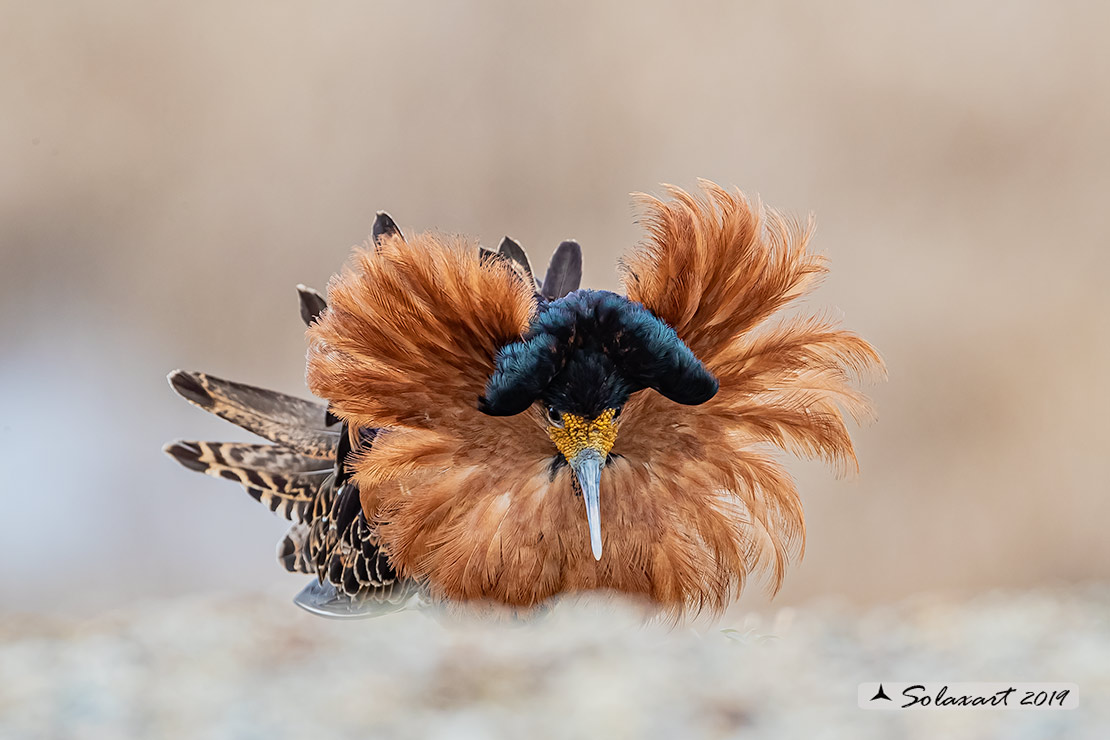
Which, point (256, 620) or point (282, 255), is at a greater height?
point (282, 255)

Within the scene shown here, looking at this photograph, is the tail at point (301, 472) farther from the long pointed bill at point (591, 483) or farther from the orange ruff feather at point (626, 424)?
the long pointed bill at point (591, 483)

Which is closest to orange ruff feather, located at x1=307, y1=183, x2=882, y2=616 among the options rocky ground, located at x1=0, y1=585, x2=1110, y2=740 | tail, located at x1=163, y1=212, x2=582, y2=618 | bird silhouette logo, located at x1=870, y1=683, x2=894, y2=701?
tail, located at x1=163, y1=212, x2=582, y2=618

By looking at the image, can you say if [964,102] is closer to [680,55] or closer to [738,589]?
[680,55]

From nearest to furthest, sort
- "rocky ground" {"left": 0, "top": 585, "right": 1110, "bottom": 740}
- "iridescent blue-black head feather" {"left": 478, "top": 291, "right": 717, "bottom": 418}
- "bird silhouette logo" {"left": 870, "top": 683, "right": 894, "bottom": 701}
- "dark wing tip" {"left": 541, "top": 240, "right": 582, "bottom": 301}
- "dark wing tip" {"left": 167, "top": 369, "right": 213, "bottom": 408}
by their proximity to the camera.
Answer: "rocky ground" {"left": 0, "top": 585, "right": 1110, "bottom": 740}
"bird silhouette logo" {"left": 870, "top": 683, "right": 894, "bottom": 701}
"iridescent blue-black head feather" {"left": 478, "top": 291, "right": 717, "bottom": 418}
"dark wing tip" {"left": 541, "top": 240, "right": 582, "bottom": 301}
"dark wing tip" {"left": 167, "top": 369, "right": 213, "bottom": 408}

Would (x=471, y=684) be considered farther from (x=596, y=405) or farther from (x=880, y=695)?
(x=596, y=405)

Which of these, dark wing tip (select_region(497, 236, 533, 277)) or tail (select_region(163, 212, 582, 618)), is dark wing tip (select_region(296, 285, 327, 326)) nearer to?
tail (select_region(163, 212, 582, 618))

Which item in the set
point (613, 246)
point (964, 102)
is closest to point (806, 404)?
point (613, 246)
